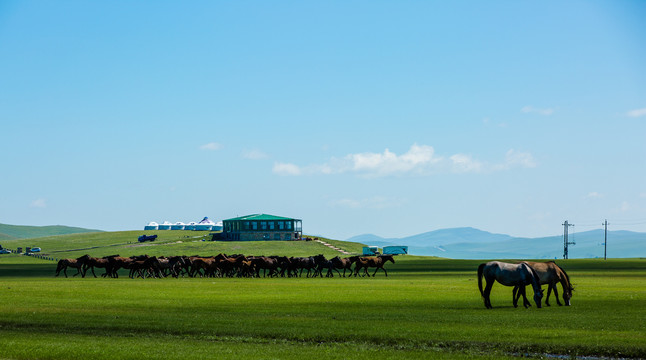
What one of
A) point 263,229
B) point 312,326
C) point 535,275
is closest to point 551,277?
point 535,275

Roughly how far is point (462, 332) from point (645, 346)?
518 cm

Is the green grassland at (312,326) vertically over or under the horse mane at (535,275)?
under

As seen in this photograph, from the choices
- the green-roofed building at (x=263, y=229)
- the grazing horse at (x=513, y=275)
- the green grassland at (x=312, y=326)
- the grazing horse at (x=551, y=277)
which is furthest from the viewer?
the green-roofed building at (x=263, y=229)

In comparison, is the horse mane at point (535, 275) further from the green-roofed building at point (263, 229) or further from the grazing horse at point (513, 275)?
the green-roofed building at point (263, 229)

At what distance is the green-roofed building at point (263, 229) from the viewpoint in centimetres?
15700

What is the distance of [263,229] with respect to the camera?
521ft

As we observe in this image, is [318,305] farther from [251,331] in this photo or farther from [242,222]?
[242,222]

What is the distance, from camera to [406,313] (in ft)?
93.2

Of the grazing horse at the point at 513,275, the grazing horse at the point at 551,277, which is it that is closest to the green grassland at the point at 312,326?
the grazing horse at the point at 551,277

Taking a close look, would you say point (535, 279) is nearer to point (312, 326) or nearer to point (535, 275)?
point (535, 275)

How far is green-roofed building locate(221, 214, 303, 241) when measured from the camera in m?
157

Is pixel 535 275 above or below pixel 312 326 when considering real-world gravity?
above

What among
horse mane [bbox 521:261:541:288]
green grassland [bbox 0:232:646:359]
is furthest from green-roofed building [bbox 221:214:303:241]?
horse mane [bbox 521:261:541:288]

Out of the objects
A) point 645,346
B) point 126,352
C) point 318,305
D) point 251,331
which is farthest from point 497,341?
point 318,305
